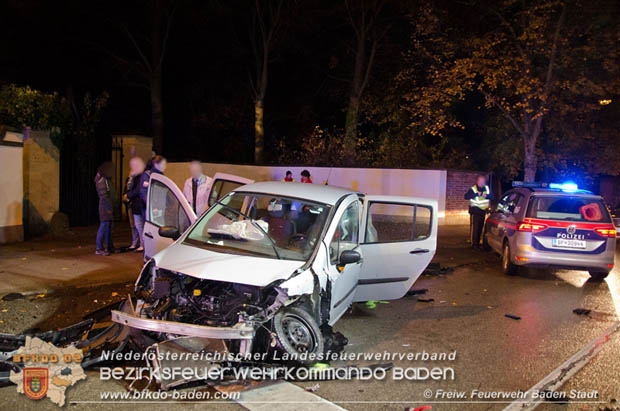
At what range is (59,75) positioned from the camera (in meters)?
24.6

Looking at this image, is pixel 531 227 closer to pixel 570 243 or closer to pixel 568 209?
pixel 570 243

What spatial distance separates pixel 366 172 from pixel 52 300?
12580 millimetres

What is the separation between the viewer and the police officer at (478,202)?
11.9 m

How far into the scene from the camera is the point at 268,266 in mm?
4938

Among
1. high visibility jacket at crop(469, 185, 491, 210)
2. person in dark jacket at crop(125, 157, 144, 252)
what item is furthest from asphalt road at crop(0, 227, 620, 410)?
high visibility jacket at crop(469, 185, 491, 210)

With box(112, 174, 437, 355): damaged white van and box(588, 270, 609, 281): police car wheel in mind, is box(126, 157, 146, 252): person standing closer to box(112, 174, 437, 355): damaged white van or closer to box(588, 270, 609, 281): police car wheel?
box(112, 174, 437, 355): damaged white van

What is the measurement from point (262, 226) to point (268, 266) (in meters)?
1.05

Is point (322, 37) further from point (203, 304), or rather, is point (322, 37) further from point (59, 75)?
point (203, 304)

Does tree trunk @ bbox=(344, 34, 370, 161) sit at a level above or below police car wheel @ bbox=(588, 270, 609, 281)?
above

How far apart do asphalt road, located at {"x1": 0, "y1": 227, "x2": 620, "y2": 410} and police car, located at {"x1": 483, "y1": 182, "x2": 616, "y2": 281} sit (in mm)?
456

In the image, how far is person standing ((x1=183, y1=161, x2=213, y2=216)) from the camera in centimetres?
812

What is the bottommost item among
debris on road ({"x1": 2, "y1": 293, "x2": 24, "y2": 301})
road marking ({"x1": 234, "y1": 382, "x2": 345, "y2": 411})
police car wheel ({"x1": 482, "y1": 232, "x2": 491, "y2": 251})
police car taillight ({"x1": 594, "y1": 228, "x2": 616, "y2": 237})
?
road marking ({"x1": 234, "y1": 382, "x2": 345, "y2": 411})

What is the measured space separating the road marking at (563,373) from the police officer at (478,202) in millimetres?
5993

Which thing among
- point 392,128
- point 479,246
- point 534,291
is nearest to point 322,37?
point 392,128
